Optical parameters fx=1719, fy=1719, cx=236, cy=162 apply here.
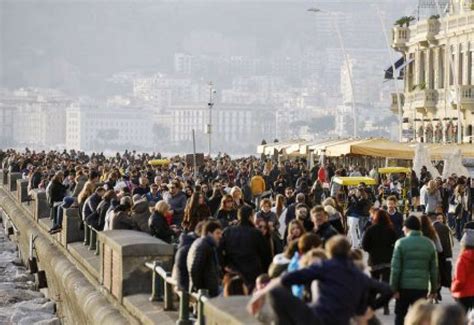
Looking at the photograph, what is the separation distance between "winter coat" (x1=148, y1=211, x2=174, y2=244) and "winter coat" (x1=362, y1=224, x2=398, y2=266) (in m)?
2.86

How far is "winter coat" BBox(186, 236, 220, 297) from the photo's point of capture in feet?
48.5

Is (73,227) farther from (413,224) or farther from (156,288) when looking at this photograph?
(413,224)

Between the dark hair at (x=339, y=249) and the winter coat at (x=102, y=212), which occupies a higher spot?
the dark hair at (x=339, y=249)

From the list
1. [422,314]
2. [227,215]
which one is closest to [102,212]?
[227,215]

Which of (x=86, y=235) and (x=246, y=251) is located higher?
(x=246, y=251)

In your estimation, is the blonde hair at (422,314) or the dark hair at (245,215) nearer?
the blonde hair at (422,314)

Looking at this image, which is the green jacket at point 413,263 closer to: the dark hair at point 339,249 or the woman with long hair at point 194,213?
the dark hair at point 339,249

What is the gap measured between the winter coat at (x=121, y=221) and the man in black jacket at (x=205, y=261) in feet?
20.6

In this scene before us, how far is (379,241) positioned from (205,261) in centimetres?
316

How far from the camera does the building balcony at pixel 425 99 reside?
74125 millimetres

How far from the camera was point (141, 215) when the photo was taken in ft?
69.7

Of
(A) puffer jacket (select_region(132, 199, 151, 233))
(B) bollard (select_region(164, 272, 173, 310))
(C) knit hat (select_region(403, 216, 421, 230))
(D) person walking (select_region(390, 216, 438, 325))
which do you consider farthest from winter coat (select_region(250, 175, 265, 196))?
(D) person walking (select_region(390, 216, 438, 325))

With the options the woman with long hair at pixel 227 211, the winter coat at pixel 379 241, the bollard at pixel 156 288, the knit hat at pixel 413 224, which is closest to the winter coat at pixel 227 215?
the woman with long hair at pixel 227 211

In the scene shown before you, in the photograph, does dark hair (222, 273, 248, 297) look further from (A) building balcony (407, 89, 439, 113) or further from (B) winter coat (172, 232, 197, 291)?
(A) building balcony (407, 89, 439, 113)
